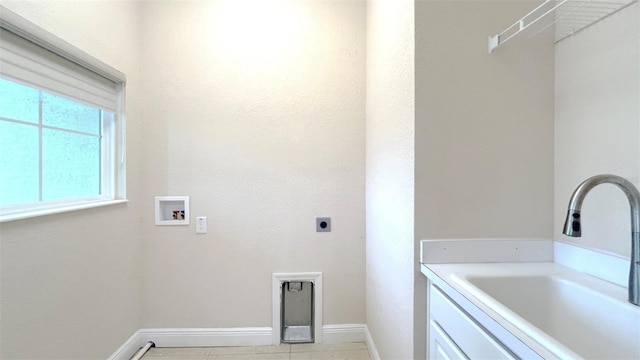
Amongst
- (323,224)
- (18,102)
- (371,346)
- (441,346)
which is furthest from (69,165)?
(371,346)

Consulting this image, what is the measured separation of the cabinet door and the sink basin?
0.22 metres

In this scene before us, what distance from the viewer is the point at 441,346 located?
103 centimetres

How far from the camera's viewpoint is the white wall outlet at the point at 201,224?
2.02 meters

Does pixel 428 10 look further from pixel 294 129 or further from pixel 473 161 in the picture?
pixel 294 129

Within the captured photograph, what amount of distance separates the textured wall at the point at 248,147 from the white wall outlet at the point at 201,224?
0.13 feet

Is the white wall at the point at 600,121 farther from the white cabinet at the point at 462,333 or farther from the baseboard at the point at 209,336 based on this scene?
the baseboard at the point at 209,336

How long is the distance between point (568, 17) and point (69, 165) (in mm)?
2545

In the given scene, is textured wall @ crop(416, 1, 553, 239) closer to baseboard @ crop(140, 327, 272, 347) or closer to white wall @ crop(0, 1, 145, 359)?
baseboard @ crop(140, 327, 272, 347)

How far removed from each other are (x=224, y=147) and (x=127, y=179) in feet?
2.21

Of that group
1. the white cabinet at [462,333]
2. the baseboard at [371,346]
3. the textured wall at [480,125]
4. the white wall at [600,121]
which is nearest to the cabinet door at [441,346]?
the white cabinet at [462,333]

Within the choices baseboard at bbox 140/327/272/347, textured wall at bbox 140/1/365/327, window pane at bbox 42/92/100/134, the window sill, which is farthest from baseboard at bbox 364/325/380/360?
window pane at bbox 42/92/100/134

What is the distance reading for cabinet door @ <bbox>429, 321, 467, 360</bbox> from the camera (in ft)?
3.05

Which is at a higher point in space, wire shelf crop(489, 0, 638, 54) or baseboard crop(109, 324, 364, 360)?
wire shelf crop(489, 0, 638, 54)

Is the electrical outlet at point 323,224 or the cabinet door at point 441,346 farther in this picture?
the electrical outlet at point 323,224
